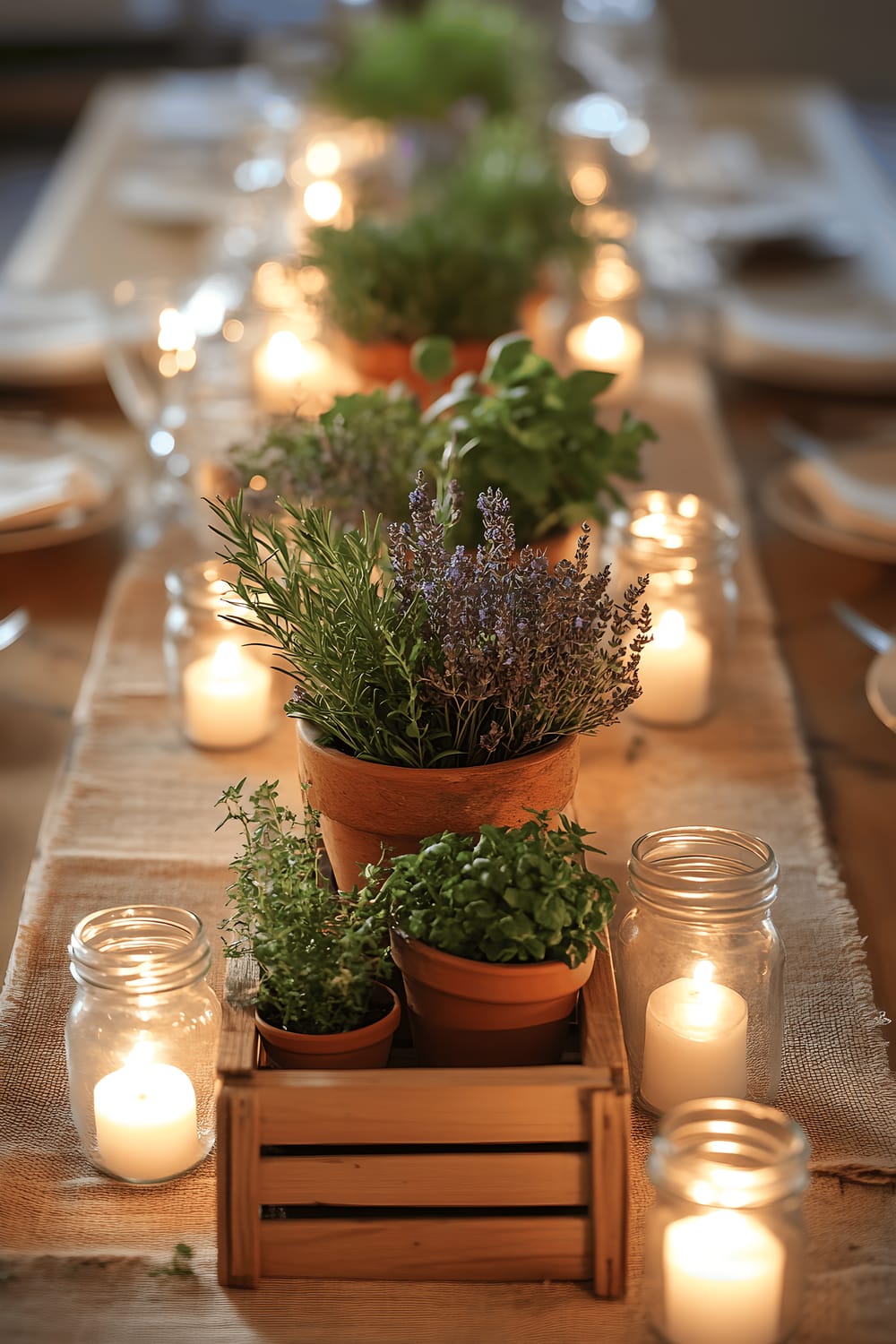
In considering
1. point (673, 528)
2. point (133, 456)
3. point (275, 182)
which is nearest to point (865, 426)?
point (673, 528)

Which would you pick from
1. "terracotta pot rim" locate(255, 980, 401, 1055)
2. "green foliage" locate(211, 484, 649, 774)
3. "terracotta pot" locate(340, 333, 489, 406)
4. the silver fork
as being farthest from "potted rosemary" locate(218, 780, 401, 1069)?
"terracotta pot" locate(340, 333, 489, 406)

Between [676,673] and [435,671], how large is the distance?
0.59m

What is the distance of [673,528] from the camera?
153cm

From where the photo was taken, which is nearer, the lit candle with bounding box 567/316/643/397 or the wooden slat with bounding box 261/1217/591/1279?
the wooden slat with bounding box 261/1217/591/1279

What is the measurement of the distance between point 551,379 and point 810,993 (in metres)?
0.58

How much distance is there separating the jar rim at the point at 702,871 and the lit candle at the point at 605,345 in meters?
1.37

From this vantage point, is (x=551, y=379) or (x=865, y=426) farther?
(x=865, y=426)

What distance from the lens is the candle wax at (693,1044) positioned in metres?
0.94

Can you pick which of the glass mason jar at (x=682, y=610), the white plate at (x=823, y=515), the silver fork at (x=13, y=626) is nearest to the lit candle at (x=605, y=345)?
the white plate at (x=823, y=515)

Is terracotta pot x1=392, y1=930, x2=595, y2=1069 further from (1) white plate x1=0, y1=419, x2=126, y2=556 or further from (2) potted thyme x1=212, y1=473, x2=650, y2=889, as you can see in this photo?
(1) white plate x1=0, y1=419, x2=126, y2=556

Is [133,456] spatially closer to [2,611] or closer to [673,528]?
[2,611]

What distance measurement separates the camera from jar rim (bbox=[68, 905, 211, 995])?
896 millimetres

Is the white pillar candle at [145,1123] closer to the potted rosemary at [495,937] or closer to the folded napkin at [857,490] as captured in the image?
the potted rosemary at [495,937]

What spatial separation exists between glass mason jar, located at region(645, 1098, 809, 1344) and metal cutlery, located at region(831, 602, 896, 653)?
914mm
